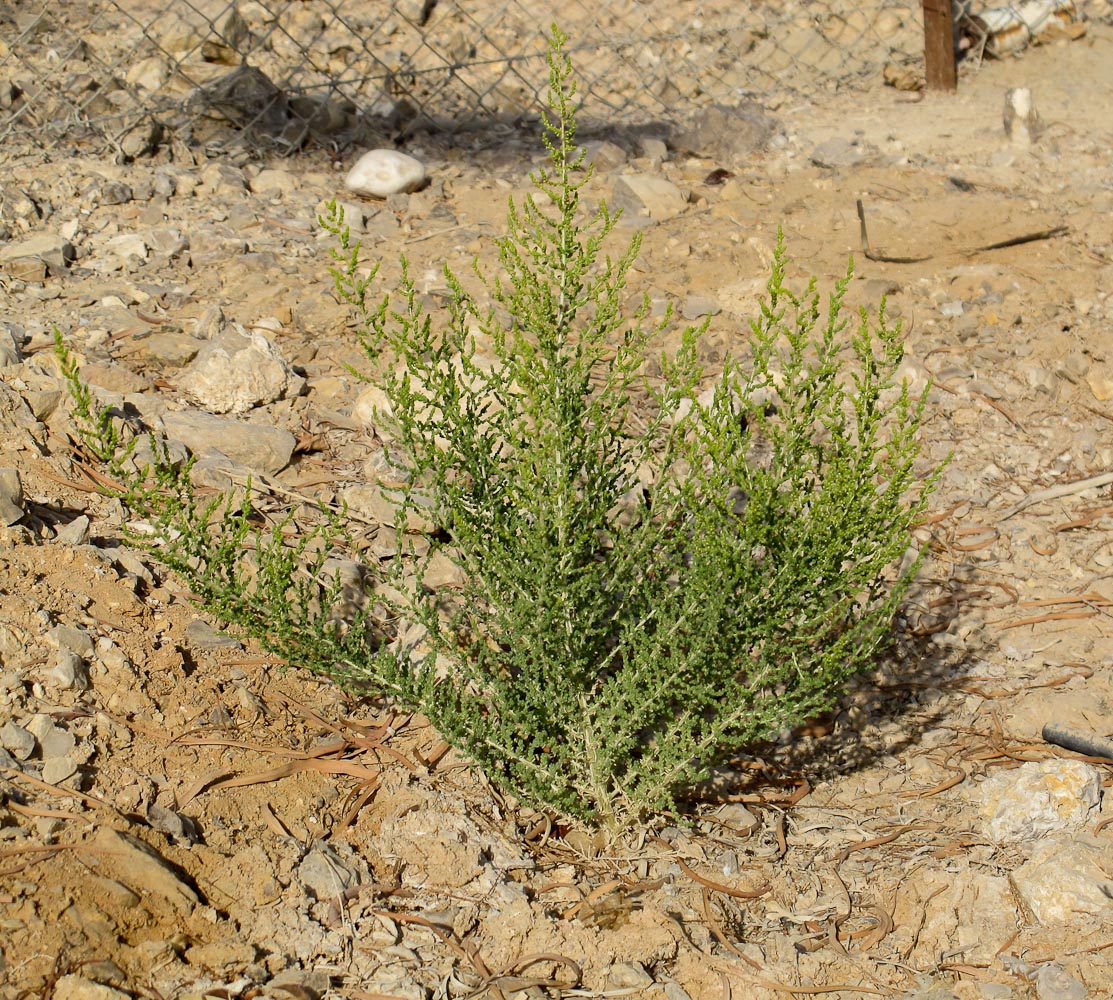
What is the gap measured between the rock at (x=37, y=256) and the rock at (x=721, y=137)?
3.30 metres

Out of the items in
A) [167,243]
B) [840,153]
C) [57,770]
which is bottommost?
[57,770]

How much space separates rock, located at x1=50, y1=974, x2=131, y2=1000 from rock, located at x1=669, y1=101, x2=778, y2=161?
534cm

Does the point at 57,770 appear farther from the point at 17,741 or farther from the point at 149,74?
the point at 149,74

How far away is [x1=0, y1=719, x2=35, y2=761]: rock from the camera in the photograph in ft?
8.59

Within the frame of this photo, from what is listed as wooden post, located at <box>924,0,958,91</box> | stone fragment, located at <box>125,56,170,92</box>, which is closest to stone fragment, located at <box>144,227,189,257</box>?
stone fragment, located at <box>125,56,170,92</box>

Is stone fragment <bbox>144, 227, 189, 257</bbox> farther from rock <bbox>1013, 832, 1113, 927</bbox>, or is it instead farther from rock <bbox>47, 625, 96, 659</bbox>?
rock <bbox>1013, 832, 1113, 927</bbox>

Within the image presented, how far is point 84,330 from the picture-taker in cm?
437

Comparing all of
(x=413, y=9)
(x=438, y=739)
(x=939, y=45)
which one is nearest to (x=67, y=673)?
(x=438, y=739)

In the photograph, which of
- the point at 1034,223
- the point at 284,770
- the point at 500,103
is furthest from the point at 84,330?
the point at 1034,223

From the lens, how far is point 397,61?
735 cm

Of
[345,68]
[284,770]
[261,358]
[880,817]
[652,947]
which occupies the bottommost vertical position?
[880,817]

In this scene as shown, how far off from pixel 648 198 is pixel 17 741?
13.5 ft

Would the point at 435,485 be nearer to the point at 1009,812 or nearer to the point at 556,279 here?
the point at 556,279

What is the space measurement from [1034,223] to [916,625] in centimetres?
267
